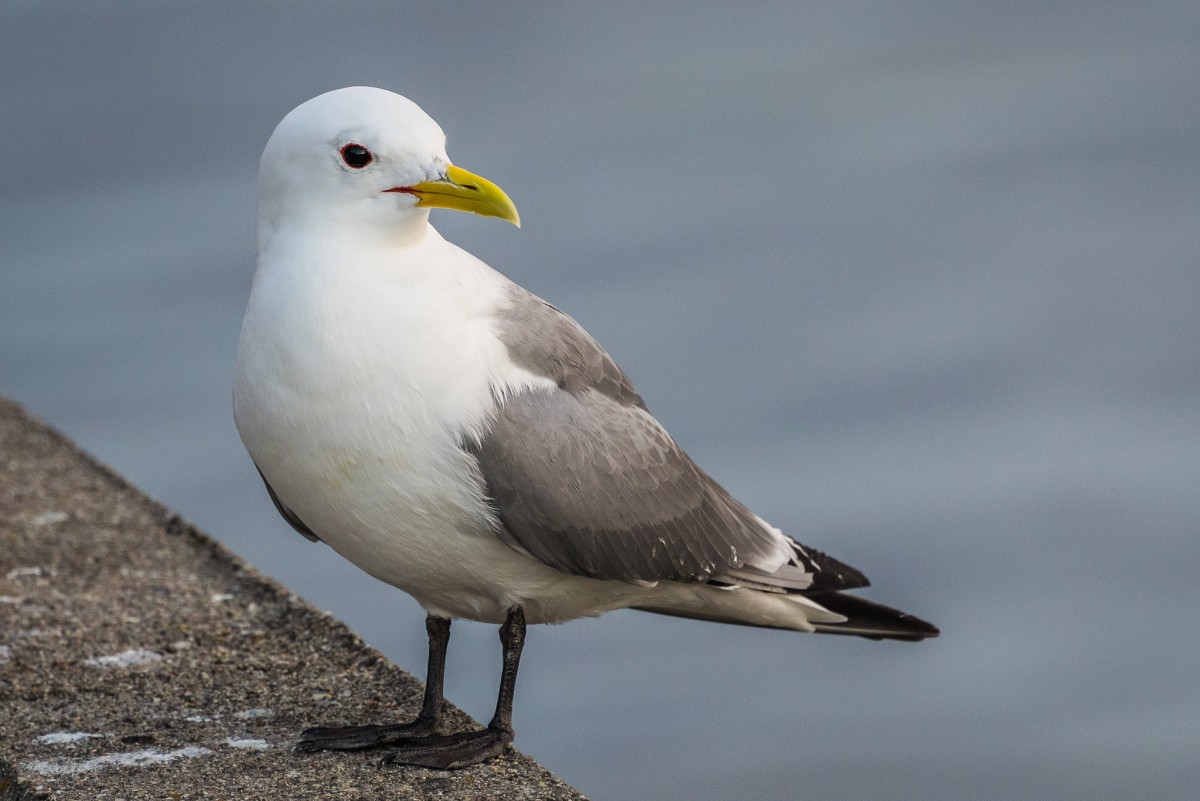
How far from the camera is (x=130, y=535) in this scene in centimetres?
597

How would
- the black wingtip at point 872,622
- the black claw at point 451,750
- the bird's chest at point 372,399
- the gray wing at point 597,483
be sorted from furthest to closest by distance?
the black wingtip at point 872,622
the black claw at point 451,750
the gray wing at point 597,483
the bird's chest at point 372,399

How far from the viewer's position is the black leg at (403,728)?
431 centimetres

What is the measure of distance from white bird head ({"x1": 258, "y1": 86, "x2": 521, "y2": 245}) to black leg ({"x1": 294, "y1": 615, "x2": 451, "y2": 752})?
45.3 inches

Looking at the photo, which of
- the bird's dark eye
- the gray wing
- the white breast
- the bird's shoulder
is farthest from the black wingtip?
the bird's dark eye

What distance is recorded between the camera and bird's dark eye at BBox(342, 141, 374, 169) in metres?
4.04

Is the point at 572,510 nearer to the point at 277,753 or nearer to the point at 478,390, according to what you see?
the point at 478,390

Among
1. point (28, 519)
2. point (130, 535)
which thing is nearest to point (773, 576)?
point (130, 535)

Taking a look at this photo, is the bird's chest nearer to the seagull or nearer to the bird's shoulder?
the seagull

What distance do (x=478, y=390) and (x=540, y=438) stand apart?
22cm

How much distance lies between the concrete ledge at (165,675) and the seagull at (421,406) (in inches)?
7.2

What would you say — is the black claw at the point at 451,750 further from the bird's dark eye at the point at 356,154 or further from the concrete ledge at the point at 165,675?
the bird's dark eye at the point at 356,154

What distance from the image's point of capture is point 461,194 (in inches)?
160

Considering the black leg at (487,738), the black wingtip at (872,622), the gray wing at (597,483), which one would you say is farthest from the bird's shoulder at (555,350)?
the black wingtip at (872,622)

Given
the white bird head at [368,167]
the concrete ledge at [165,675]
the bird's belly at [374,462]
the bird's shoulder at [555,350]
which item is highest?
the white bird head at [368,167]
